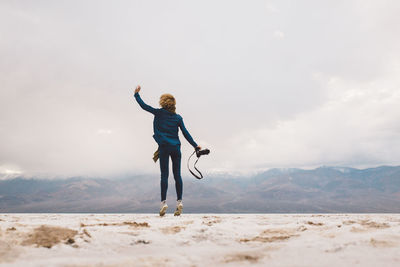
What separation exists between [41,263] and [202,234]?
140cm

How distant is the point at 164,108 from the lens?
5.80 metres

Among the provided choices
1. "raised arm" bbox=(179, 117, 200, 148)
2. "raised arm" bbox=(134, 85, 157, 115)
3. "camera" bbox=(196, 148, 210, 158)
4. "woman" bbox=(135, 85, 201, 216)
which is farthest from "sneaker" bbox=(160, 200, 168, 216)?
"raised arm" bbox=(134, 85, 157, 115)

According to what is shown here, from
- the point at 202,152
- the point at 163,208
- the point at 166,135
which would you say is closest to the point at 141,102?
the point at 166,135

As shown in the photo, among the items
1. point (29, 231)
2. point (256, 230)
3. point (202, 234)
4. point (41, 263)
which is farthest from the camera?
point (256, 230)

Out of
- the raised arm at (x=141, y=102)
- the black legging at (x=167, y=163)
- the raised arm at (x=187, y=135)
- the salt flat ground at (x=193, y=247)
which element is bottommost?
the salt flat ground at (x=193, y=247)

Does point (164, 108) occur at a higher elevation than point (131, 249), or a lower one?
higher

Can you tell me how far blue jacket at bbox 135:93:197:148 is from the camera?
5.59m

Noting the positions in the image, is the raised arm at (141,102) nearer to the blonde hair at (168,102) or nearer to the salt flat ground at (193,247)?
the blonde hair at (168,102)

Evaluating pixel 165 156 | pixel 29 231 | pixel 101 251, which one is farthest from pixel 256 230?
pixel 165 156

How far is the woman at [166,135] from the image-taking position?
5.57 meters

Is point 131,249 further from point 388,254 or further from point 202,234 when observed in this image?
point 388,254

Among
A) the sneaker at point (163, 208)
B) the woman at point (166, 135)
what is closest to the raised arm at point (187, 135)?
the woman at point (166, 135)

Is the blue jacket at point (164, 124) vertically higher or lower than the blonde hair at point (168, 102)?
lower

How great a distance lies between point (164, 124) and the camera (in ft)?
18.7
